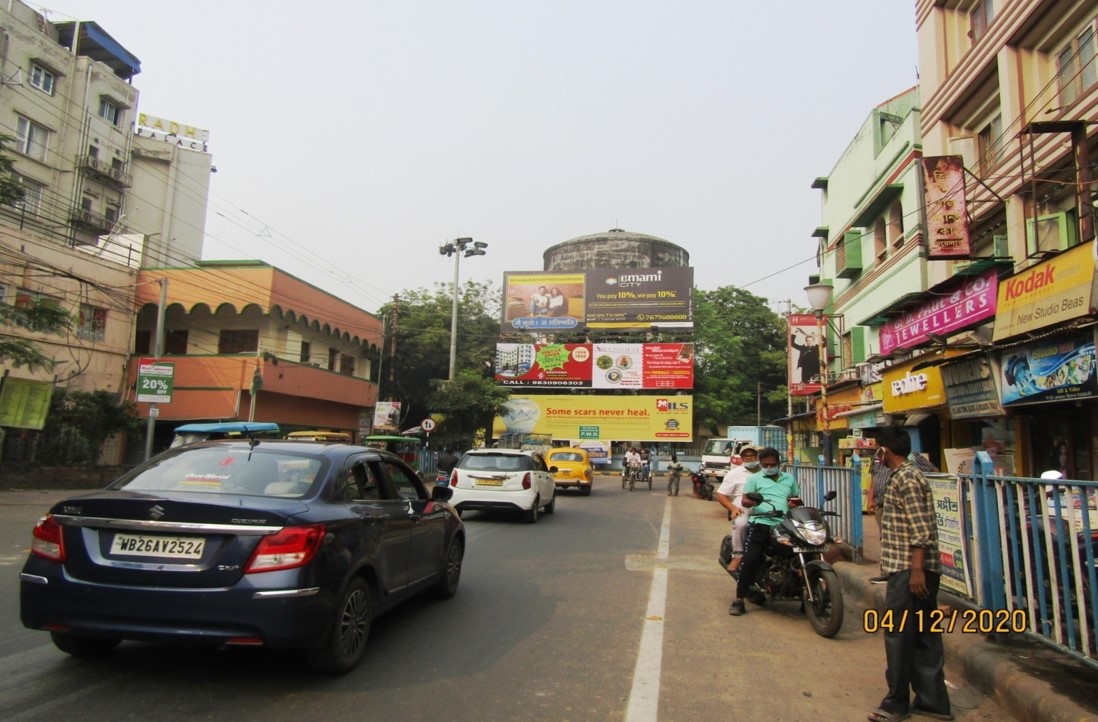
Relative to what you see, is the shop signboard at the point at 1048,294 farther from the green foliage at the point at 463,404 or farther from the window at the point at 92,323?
the green foliage at the point at 463,404

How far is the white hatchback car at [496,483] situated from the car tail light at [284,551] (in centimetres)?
965

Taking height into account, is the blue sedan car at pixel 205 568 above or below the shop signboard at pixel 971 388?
below

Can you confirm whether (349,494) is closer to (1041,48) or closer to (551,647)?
(551,647)

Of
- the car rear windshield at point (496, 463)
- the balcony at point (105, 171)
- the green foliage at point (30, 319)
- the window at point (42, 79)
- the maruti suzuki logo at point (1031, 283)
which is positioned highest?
the window at point (42, 79)

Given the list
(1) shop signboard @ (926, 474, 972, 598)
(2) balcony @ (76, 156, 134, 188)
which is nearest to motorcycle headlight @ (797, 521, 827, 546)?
(1) shop signboard @ (926, 474, 972, 598)

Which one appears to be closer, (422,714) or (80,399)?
(422,714)

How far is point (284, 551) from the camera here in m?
4.10

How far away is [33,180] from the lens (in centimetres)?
2975

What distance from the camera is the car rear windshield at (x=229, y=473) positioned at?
470 cm

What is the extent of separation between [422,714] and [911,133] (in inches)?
775

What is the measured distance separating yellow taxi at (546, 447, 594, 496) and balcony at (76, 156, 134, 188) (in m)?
25.5

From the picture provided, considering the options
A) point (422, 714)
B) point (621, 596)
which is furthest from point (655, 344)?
point (422, 714)

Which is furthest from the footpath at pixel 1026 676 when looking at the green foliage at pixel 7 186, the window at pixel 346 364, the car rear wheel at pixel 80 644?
the window at pixel 346 364

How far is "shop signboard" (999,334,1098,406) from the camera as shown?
30.6 feet
